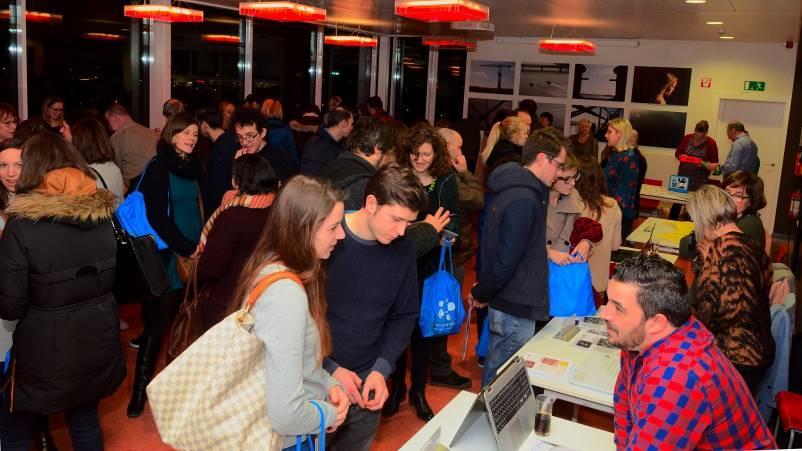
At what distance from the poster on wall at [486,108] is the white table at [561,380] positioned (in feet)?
35.9

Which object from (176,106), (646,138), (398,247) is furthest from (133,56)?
(646,138)

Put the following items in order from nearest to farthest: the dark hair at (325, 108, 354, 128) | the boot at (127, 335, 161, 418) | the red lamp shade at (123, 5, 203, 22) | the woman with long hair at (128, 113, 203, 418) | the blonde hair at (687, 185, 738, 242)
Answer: the blonde hair at (687, 185, 738, 242), the woman with long hair at (128, 113, 203, 418), the boot at (127, 335, 161, 418), the dark hair at (325, 108, 354, 128), the red lamp shade at (123, 5, 203, 22)

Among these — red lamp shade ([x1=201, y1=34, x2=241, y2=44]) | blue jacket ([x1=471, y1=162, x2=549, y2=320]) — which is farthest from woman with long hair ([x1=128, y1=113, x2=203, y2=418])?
red lamp shade ([x1=201, y1=34, x2=241, y2=44])

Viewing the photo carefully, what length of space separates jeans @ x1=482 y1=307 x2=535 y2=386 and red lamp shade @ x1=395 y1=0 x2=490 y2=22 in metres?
3.07

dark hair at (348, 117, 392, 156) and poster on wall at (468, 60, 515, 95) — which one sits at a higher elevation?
poster on wall at (468, 60, 515, 95)

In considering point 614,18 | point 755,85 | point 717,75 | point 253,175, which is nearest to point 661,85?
point 717,75

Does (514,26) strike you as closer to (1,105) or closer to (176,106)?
(176,106)

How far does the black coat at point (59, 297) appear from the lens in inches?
102

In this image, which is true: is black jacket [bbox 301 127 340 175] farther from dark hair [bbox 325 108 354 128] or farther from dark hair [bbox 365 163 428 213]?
dark hair [bbox 365 163 428 213]

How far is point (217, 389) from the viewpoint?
5.86 feet

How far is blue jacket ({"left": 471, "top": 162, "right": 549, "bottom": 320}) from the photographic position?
3.22 meters

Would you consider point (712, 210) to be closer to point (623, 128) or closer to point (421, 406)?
point (421, 406)

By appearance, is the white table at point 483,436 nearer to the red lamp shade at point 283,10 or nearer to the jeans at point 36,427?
the jeans at point 36,427

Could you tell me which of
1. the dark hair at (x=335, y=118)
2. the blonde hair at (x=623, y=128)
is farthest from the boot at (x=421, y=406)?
the blonde hair at (x=623, y=128)
